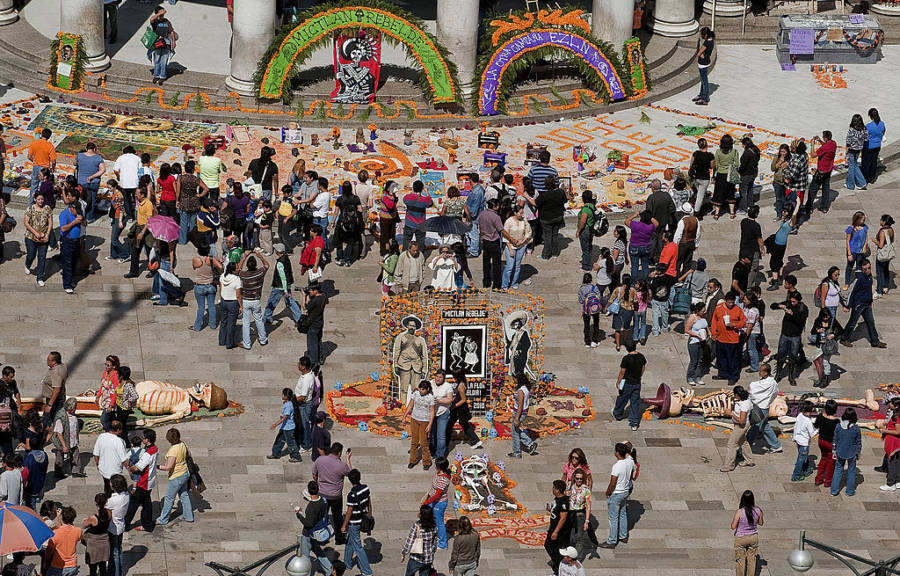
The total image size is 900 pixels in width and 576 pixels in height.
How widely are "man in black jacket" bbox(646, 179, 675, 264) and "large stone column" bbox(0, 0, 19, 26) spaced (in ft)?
60.6

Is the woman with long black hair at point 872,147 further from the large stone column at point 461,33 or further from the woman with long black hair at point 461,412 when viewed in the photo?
the woman with long black hair at point 461,412

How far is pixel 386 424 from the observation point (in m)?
29.0

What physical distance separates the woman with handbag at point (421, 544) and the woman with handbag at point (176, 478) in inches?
135

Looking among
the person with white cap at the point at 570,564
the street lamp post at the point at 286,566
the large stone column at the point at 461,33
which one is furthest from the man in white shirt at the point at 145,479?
the large stone column at the point at 461,33

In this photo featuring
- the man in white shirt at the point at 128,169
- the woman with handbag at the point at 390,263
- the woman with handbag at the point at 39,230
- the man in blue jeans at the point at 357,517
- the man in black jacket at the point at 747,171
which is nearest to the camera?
the man in blue jeans at the point at 357,517

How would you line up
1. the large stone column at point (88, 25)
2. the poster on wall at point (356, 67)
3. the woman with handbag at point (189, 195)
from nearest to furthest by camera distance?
the woman with handbag at point (189, 195) → the poster on wall at point (356, 67) → the large stone column at point (88, 25)

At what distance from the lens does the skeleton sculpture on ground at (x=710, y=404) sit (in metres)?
29.5

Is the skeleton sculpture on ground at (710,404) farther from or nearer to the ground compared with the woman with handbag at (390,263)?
nearer to the ground

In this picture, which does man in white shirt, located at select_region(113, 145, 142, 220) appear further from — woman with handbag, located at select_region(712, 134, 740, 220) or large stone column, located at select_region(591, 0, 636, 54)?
large stone column, located at select_region(591, 0, 636, 54)

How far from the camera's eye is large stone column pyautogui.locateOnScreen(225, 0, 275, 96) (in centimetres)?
4041

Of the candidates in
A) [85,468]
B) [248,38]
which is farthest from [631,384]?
[248,38]

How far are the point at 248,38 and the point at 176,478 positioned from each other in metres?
16.9

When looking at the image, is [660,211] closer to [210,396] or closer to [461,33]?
[461,33]

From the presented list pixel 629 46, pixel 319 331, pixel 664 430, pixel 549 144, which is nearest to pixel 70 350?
pixel 319 331
